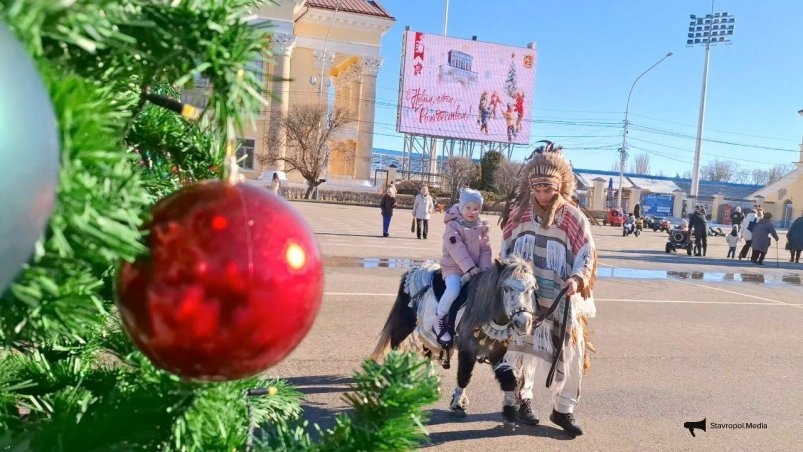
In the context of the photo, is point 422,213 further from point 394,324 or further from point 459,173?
point 459,173

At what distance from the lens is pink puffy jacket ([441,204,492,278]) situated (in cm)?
478

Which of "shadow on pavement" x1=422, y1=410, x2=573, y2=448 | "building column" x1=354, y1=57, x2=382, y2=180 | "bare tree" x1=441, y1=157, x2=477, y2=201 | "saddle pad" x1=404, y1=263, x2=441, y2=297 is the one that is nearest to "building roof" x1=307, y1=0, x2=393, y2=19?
"building column" x1=354, y1=57, x2=382, y2=180

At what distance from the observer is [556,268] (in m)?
4.32

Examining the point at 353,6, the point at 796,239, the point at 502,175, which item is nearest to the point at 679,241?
the point at 796,239

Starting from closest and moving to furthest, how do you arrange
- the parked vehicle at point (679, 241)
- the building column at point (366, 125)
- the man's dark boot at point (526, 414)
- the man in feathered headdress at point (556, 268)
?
the man in feathered headdress at point (556, 268), the man's dark boot at point (526, 414), the parked vehicle at point (679, 241), the building column at point (366, 125)

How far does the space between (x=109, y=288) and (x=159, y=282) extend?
0.55 metres

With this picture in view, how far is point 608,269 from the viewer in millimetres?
15086

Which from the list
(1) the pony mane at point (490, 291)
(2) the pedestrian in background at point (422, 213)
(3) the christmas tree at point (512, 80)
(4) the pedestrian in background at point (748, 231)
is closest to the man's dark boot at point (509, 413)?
(1) the pony mane at point (490, 291)

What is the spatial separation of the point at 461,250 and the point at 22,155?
4308 mm

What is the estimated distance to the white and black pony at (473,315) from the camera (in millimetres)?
3990

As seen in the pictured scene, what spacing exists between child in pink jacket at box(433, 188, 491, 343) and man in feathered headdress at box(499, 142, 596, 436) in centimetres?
39

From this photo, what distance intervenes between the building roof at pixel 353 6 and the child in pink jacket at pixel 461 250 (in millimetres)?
41068

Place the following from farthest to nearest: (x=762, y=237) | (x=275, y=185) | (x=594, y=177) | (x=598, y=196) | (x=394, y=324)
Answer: (x=594, y=177), (x=598, y=196), (x=762, y=237), (x=275, y=185), (x=394, y=324)

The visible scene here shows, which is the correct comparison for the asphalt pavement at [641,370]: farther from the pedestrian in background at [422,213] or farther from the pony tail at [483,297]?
the pedestrian in background at [422,213]
